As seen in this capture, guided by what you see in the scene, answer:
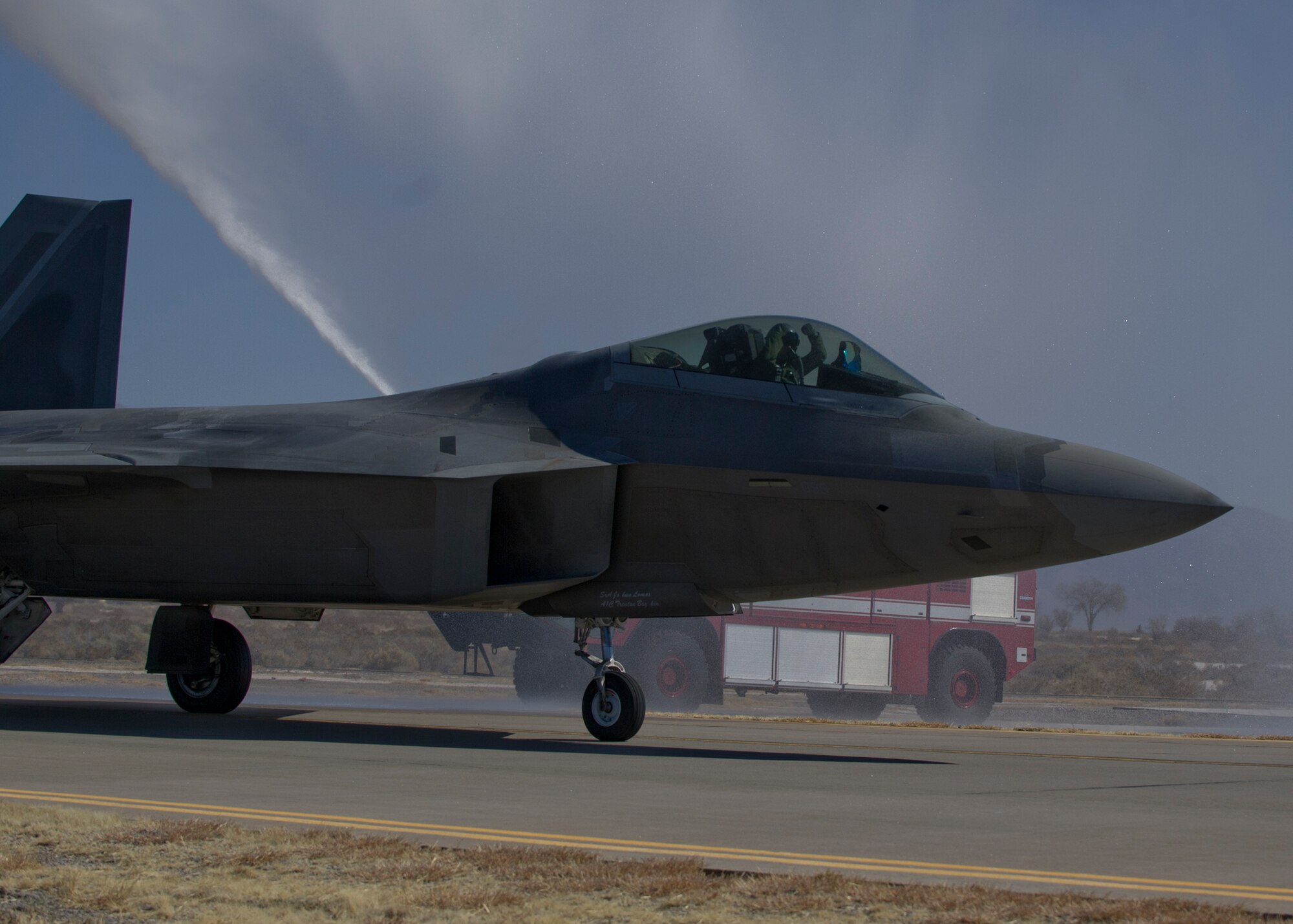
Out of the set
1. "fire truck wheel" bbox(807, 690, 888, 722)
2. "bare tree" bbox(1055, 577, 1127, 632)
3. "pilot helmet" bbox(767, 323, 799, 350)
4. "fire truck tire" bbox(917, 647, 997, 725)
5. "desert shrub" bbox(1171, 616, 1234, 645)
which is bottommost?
"fire truck wheel" bbox(807, 690, 888, 722)

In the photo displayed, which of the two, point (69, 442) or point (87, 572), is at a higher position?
point (69, 442)

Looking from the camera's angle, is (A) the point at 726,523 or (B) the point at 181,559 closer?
(A) the point at 726,523

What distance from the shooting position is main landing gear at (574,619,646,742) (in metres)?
11.6

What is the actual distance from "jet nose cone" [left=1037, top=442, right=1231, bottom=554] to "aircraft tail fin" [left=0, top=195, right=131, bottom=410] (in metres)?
14.7

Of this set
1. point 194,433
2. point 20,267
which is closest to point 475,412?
point 194,433

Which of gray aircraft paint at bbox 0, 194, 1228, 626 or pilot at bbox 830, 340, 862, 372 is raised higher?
pilot at bbox 830, 340, 862, 372

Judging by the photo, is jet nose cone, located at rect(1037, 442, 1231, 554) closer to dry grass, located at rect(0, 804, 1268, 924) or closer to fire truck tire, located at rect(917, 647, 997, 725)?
dry grass, located at rect(0, 804, 1268, 924)

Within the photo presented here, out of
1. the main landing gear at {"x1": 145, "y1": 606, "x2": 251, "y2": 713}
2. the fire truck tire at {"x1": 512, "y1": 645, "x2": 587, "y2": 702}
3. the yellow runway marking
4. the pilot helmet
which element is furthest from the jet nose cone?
the fire truck tire at {"x1": 512, "y1": 645, "x2": 587, "y2": 702}

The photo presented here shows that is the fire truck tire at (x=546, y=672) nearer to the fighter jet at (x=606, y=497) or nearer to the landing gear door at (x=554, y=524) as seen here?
the fighter jet at (x=606, y=497)

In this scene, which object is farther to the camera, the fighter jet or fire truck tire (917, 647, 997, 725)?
fire truck tire (917, 647, 997, 725)

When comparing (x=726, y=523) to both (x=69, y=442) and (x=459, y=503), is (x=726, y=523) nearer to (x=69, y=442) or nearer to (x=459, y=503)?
(x=459, y=503)

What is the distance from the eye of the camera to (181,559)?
1255cm

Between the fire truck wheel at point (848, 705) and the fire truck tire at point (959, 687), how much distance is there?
3.84 ft

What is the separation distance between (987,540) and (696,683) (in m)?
15.5
